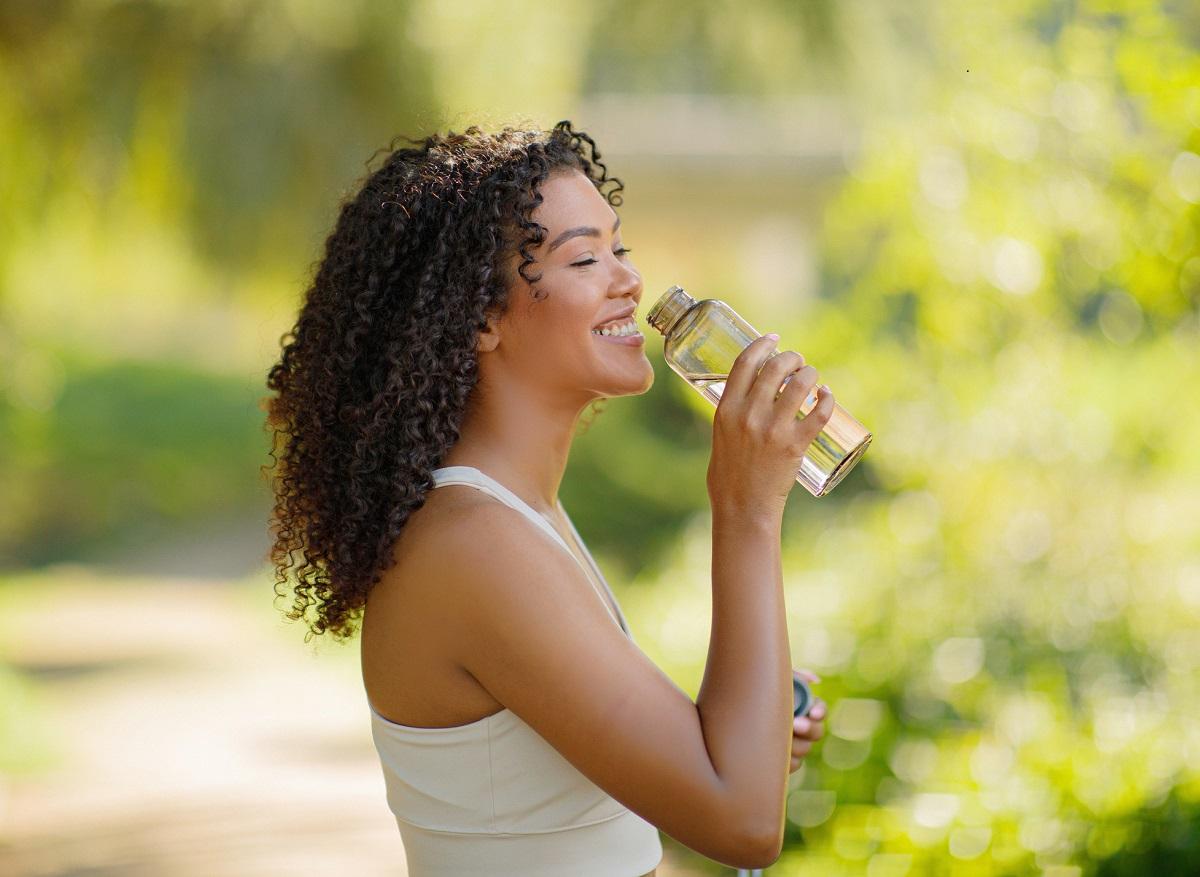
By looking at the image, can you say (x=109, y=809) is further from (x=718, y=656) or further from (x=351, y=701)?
(x=718, y=656)

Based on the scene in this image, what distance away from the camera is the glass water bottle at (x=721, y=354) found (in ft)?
6.70

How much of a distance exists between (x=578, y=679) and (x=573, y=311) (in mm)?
514

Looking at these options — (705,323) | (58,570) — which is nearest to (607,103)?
(58,570)

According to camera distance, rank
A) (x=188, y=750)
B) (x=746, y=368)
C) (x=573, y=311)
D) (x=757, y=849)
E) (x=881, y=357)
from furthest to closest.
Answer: (x=188, y=750) < (x=881, y=357) < (x=573, y=311) < (x=746, y=368) < (x=757, y=849)

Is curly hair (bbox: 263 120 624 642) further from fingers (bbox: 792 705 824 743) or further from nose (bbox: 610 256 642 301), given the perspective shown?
fingers (bbox: 792 705 824 743)

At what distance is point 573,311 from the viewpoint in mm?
1983

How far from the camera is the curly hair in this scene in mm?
1980

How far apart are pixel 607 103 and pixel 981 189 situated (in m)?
15.8

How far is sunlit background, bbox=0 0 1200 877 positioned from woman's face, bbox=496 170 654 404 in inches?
83.0

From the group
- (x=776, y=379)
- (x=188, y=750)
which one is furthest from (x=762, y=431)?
(x=188, y=750)

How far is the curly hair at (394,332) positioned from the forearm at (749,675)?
1.37 ft

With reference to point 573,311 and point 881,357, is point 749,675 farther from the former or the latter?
point 881,357

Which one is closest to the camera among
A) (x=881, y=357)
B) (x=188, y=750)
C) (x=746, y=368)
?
(x=746, y=368)

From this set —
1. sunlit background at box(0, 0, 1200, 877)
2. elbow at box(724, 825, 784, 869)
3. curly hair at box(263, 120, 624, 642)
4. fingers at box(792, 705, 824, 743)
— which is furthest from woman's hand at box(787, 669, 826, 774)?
sunlit background at box(0, 0, 1200, 877)
